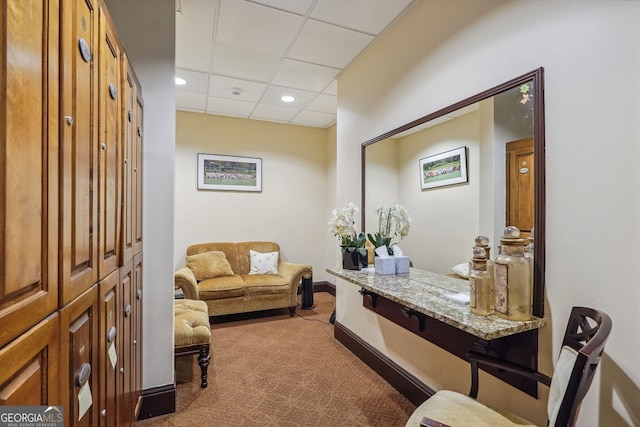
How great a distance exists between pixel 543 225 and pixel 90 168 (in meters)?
1.72

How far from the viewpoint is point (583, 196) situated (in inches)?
47.8

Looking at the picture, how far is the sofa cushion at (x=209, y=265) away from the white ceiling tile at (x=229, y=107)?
194 cm

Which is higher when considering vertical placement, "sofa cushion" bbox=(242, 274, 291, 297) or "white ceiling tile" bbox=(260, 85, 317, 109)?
"white ceiling tile" bbox=(260, 85, 317, 109)

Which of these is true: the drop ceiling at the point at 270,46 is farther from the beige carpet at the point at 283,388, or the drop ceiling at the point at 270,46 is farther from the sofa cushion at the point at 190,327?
the beige carpet at the point at 283,388

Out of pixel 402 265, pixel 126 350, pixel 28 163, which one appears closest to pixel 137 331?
pixel 126 350

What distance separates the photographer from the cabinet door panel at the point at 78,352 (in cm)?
77

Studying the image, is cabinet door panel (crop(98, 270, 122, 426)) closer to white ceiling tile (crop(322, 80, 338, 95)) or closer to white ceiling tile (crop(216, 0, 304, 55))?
white ceiling tile (crop(216, 0, 304, 55))

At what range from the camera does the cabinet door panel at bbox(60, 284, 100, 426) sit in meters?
0.77

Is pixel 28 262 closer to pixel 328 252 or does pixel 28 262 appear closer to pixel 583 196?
pixel 583 196

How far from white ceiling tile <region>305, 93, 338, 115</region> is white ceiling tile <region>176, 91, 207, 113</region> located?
1.34m

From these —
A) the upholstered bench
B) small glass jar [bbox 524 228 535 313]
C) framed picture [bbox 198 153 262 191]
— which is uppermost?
framed picture [bbox 198 153 262 191]

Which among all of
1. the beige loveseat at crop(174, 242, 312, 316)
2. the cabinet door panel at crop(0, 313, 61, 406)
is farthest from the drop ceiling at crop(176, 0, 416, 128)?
the cabinet door panel at crop(0, 313, 61, 406)

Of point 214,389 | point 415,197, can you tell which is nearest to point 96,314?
point 214,389

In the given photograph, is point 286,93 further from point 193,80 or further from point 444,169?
point 444,169
